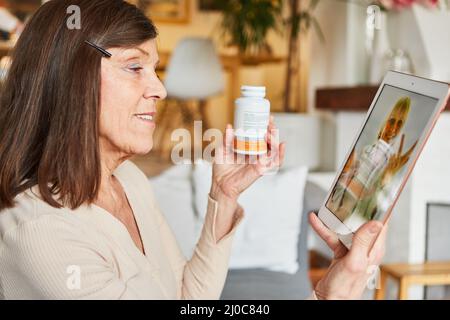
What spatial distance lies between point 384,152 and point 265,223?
1272 mm

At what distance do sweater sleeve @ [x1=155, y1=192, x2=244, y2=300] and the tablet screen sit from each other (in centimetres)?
30

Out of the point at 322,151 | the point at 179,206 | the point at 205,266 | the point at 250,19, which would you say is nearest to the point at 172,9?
the point at 250,19

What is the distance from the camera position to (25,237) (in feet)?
2.35

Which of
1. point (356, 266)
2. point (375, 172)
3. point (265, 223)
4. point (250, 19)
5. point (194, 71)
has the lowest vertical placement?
point (265, 223)

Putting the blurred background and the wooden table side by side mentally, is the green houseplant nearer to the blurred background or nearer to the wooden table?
the blurred background

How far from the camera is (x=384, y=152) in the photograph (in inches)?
26.4

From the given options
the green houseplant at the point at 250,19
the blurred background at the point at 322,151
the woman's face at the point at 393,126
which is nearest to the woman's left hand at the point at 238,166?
the woman's face at the point at 393,126

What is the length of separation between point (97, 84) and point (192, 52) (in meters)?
2.55

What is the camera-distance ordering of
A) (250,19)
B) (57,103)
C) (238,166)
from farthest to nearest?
(250,19) < (238,166) < (57,103)

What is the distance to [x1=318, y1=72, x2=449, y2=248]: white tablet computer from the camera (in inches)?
24.4

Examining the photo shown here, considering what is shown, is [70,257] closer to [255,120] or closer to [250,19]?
[255,120]

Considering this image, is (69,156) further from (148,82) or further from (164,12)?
(164,12)

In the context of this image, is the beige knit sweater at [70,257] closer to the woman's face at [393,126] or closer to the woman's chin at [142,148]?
the woman's chin at [142,148]
